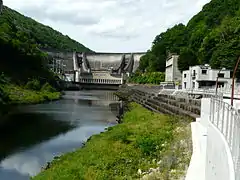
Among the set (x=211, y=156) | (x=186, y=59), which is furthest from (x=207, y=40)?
(x=211, y=156)

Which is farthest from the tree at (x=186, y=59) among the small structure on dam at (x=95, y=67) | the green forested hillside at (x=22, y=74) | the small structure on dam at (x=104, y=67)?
the small structure on dam at (x=104, y=67)

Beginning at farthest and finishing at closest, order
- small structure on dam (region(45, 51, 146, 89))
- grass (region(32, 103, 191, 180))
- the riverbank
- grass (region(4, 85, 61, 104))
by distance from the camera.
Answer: small structure on dam (region(45, 51, 146, 89)), grass (region(4, 85, 61, 104)), the riverbank, grass (region(32, 103, 191, 180))

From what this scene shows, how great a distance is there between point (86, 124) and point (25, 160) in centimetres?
1481

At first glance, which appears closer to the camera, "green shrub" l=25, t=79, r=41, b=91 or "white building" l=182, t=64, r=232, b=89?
"white building" l=182, t=64, r=232, b=89

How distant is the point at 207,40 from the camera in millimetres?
66625

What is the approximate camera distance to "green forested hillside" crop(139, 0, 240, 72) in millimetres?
55334

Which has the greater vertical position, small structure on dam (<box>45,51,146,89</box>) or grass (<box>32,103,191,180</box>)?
small structure on dam (<box>45,51,146,89</box>)

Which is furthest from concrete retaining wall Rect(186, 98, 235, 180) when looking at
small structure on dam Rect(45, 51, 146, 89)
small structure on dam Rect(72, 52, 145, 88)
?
small structure on dam Rect(72, 52, 145, 88)

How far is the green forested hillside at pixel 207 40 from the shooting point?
55334 millimetres

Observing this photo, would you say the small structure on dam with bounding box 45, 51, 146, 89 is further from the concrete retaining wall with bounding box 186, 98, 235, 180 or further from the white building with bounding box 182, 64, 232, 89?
the concrete retaining wall with bounding box 186, 98, 235, 180

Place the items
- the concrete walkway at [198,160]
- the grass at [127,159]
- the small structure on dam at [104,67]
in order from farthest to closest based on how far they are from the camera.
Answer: the small structure on dam at [104,67] < the grass at [127,159] < the concrete walkway at [198,160]

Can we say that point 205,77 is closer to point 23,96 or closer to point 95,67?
point 23,96

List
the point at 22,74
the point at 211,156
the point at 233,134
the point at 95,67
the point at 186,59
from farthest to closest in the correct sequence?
the point at 95,67 < the point at 22,74 < the point at 186,59 < the point at 211,156 < the point at 233,134

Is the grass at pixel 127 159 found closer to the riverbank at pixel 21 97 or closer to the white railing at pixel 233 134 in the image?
the white railing at pixel 233 134
